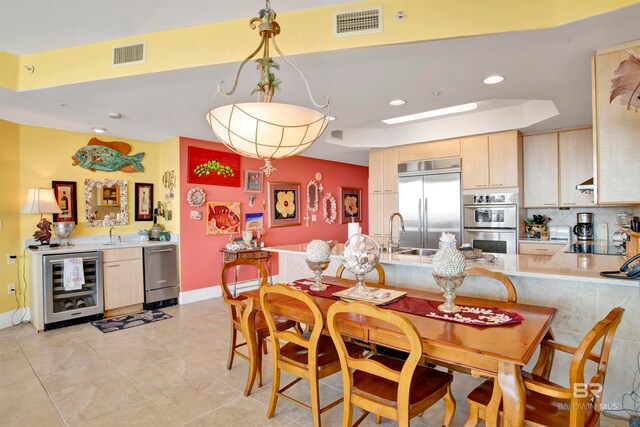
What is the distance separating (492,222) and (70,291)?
216 inches

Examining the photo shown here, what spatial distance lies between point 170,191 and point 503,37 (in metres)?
4.61

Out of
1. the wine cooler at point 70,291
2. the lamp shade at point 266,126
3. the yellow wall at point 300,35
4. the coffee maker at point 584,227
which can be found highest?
the yellow wall at point 300,35

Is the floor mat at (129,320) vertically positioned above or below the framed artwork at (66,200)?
below

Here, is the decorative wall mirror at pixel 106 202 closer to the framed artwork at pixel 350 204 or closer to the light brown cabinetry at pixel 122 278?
the light brown cabinetry at pixel 122 278

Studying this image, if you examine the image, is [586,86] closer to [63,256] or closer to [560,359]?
[560,359]

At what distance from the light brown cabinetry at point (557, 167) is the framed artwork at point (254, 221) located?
409 centimetres

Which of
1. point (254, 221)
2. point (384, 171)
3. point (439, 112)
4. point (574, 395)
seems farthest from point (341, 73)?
point (254, 221)

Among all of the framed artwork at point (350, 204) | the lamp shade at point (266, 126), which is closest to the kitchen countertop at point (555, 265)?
the lamp shade at point (266, 126)

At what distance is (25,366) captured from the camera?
119 inches

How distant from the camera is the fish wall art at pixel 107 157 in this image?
4.65m

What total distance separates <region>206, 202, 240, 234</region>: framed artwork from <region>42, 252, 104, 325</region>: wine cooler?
1532 mm

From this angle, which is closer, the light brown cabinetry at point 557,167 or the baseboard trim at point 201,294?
the light brown cabinetry at point 557,167

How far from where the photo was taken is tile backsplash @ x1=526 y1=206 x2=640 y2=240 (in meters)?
4.37
